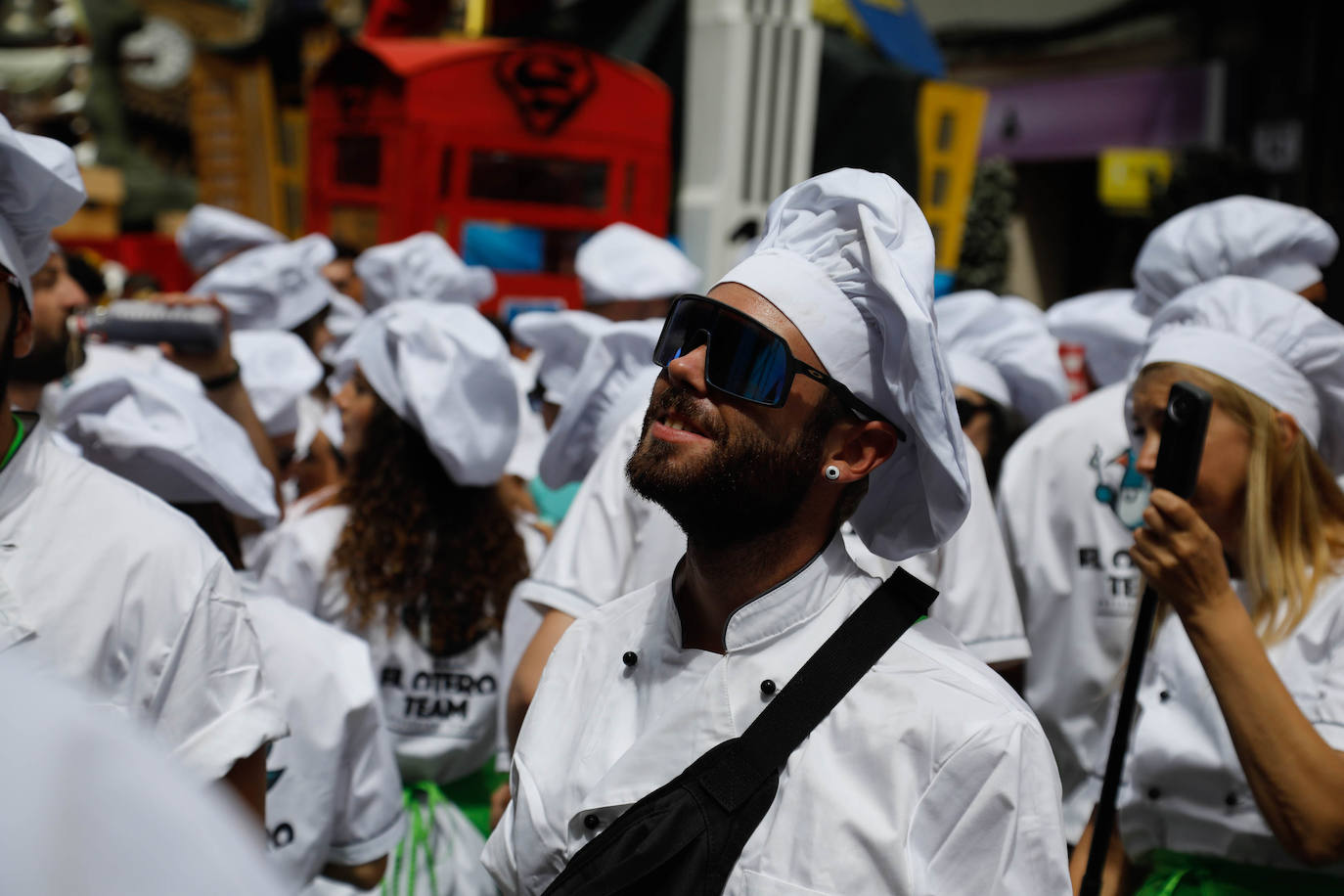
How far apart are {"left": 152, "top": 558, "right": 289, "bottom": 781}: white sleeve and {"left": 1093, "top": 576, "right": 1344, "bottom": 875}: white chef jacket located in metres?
1.56

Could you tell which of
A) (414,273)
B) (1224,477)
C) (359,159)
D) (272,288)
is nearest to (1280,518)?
(1224,477)

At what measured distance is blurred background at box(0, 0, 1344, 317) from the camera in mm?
6883

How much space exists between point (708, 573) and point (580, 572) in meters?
0.84

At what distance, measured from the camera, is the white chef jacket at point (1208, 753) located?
7.13 feet

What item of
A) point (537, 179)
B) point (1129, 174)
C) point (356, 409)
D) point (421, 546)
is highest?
point (356, 409)

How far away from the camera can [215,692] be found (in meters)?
1.86

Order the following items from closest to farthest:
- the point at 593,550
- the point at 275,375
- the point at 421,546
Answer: the point at 593,550 → the point at 421,546 → the point at 275,375

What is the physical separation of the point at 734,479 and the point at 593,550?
0.93 m

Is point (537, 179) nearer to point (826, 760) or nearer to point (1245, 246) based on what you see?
point (1245, 246)

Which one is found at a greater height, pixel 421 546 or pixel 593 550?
pixel 593 550

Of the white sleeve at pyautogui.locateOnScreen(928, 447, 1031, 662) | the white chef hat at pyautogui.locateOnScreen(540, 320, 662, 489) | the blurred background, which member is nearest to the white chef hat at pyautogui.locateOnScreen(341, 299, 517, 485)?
the white chef hat at pyautogui.locateOnScreen(540, 320, 662, 489)

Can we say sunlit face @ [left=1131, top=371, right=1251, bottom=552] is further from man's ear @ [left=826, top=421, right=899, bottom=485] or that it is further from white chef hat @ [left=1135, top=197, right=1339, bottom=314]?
white chef hat @ [left=1135, top=197, right=1339, bottom=314]

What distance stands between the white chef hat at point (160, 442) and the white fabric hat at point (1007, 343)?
97.3 inches

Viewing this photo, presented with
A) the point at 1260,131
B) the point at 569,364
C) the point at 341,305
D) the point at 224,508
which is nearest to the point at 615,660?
the point at 224,508
